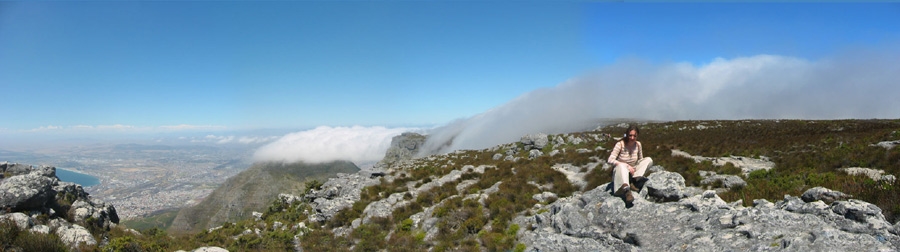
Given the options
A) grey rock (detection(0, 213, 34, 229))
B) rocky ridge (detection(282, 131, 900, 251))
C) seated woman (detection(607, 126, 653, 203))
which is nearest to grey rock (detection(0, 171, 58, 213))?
grey rock (detection(0, 213, 34, 229))

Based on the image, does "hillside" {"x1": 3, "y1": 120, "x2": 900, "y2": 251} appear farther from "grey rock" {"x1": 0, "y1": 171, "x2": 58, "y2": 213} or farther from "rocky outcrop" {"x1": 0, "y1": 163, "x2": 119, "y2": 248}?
"grey rock" {"x1": 0, "y1": 171, "x2": 58, "y2": 213}

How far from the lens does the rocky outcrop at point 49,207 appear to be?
461 inches

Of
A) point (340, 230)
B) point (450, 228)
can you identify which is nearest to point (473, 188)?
point (450, 228)

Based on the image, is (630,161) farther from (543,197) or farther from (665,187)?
(543,197)

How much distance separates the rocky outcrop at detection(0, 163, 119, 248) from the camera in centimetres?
1170

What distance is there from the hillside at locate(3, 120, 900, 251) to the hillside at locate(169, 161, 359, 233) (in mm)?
77166

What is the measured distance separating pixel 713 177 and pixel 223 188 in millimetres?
163833

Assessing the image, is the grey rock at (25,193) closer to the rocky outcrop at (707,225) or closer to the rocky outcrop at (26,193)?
the rocky outcrop at (26,193)

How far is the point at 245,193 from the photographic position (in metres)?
130

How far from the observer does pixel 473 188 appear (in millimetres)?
18969

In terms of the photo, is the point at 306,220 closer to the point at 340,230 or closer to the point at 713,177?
the point at 340,230

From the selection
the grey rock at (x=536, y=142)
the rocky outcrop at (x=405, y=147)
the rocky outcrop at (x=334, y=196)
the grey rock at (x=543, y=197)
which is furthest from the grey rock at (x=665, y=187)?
the rocky outcrop at (x=405, y=147)

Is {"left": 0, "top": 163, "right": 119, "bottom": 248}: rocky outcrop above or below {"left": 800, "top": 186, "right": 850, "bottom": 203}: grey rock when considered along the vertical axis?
below

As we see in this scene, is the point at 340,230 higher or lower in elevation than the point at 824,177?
lower
